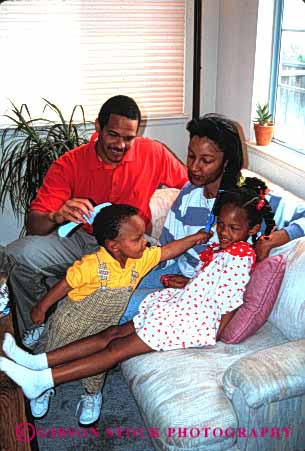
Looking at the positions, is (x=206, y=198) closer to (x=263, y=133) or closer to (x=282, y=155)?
(x=282, y=155)

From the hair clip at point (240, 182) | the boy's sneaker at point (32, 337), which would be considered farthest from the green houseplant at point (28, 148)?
the hair clip at point (240, 182)

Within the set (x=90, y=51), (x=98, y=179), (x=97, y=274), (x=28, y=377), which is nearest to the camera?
(x=28, y=377)

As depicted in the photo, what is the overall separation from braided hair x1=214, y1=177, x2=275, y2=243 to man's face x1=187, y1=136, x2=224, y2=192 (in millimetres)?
118

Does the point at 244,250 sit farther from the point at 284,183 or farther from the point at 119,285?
the point at 284,183

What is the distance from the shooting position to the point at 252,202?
1.95 meters

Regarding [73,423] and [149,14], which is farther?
[149,14]

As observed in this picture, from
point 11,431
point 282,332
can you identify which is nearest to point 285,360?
point 282,332

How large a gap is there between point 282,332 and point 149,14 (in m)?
2.20

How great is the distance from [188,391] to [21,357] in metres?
0.60

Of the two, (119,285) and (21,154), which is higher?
(21,154)

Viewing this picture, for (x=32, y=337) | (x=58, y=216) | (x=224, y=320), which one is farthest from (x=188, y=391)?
(x=32, y=337)

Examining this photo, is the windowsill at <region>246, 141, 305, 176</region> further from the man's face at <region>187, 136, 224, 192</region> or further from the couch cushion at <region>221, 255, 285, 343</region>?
the couch cushion at <region>221, 255, 285, 343</region>

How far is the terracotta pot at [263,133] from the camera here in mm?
3018

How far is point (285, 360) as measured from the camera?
1678 mm
